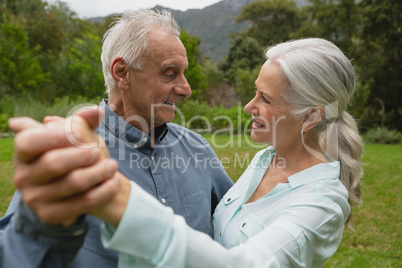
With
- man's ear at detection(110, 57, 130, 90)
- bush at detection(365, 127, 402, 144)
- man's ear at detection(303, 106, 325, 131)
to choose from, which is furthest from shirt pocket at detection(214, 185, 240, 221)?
bush at detection(365, 127, 402, 144)

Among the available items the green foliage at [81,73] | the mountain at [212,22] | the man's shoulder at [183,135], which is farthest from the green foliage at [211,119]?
A: the mountain at [212,22]

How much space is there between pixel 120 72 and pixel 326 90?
125cm

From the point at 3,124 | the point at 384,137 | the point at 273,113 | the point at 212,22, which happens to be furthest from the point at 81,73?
the point at 212,22

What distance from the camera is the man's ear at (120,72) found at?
2092 millimetres

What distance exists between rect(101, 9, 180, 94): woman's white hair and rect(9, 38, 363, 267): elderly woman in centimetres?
72

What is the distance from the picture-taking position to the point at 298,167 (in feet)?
6.40

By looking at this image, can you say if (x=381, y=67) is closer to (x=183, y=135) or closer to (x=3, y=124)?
(x=3, y=124)

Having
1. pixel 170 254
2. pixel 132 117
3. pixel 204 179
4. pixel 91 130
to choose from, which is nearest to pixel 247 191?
pixel 204 179

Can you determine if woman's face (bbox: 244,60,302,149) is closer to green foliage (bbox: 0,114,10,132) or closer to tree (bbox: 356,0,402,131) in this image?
green foliage (bbox: 0,114,10,132)

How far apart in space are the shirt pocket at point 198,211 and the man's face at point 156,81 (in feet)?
1.72

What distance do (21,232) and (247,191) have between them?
135 cm

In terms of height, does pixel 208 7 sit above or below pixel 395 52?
above

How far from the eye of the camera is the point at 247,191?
1985 mm

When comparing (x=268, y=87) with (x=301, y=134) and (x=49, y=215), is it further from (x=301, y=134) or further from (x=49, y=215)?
(x=49, y=215)
